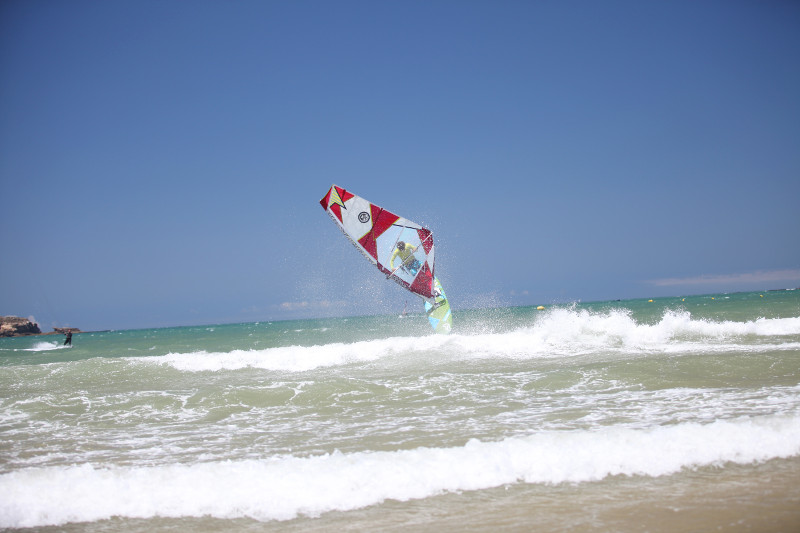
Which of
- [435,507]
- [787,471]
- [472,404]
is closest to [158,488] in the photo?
[435,507]

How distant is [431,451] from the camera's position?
5.16 m

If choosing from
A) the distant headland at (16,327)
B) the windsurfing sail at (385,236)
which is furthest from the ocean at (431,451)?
the distant headland at (16,327)

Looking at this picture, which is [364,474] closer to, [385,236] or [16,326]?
[385,236]

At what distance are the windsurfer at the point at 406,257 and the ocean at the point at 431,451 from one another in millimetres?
5343

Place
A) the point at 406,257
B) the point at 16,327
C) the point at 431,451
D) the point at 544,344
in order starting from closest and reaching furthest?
the point at 431,451, the point at 544,344, the point at 406,257, the point at 16,327

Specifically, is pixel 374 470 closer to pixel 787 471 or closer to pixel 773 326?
pixel 787 471

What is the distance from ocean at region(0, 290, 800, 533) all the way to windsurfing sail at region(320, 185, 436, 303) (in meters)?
5.27

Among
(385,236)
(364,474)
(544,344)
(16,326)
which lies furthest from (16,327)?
(364,474)

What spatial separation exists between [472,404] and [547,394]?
1461mm

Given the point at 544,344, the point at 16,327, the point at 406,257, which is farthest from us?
the point at 16,327

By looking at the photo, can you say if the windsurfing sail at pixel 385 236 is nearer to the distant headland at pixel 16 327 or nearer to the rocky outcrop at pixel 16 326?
the distant headland at pixel 16 327

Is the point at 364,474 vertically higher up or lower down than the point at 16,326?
lower down

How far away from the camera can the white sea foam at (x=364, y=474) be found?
4.46 m

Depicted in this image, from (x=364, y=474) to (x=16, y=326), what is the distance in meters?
95.6
